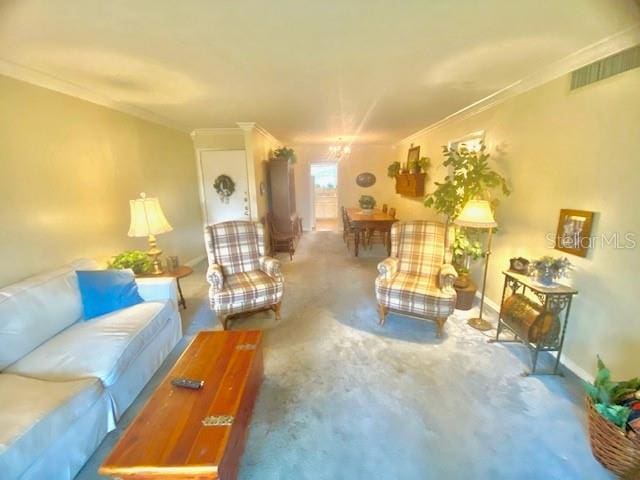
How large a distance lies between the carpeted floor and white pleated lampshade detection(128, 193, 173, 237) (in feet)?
3.38

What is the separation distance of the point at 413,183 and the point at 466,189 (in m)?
2.68

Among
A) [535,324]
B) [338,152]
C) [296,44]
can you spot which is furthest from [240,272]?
[338,152]

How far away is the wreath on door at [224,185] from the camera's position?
4898 mm

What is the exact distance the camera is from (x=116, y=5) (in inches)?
52.4

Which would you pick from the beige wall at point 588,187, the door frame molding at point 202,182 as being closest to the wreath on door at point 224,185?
the door frame molding at point 202,182

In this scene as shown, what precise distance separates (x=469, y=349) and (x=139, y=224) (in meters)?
3.28

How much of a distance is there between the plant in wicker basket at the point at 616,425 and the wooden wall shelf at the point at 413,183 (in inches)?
170

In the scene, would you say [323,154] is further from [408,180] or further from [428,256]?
[428,256]

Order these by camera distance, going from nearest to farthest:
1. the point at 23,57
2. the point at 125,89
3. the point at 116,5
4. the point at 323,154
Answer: the point at 116,5
the point at 23,57
the point at 125,89
the point at 323,154

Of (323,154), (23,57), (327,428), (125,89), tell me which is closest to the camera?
(327,428)

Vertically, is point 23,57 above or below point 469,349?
above

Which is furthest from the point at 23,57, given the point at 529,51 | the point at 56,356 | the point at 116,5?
the point at 529,51

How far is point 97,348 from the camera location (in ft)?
5.68

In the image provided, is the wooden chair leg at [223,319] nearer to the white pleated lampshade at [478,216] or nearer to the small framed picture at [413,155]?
the white pleated lampshade at [478,216]
